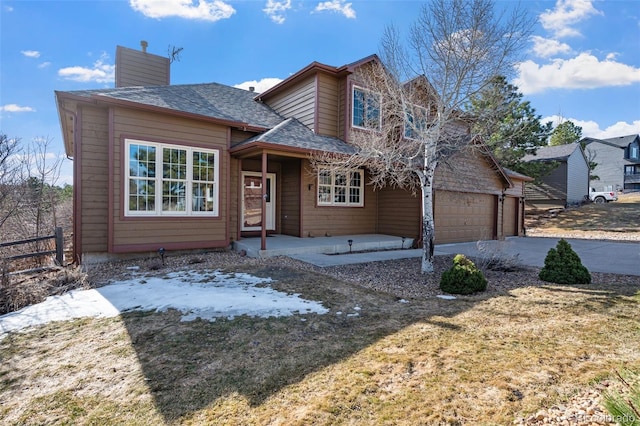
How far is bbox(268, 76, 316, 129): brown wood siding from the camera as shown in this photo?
11547 millimetres

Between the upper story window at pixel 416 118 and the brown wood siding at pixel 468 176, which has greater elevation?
the upper story window at pixel 416 118

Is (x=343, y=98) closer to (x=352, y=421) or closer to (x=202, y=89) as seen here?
(x=202, y=89)

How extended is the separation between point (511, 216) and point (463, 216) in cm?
465

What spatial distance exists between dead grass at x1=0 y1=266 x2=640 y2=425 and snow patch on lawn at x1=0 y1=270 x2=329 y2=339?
0.95 ft

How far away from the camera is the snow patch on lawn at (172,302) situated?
443cm

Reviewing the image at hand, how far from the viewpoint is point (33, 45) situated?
36.3 ft

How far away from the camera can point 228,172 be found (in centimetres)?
952

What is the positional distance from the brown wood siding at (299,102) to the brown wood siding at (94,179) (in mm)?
6054

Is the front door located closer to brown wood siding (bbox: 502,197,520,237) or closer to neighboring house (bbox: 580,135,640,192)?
brown wood siding (bbox: 502,197,520,237)

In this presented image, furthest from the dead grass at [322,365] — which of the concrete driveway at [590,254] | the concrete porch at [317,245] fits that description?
the concrete porch at [317,245]

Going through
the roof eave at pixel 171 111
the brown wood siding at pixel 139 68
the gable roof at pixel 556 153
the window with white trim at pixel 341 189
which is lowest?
the window with white trim at pixel 341 189

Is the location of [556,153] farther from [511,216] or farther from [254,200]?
[254,200]

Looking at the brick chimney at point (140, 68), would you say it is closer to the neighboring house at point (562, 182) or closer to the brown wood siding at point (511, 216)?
the brown wood siding at point (511, 216)

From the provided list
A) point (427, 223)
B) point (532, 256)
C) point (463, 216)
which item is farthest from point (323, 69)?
point (532, 256)
